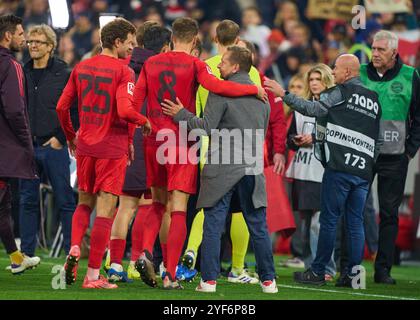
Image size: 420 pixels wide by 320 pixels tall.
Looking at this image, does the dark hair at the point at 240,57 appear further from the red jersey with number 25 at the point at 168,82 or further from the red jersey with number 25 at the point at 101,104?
the red jersey with number 25 at the point at 101,104

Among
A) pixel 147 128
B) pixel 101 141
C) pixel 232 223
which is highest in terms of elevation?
pixel 147 128

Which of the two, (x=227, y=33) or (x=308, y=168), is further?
(x=308, y=168)

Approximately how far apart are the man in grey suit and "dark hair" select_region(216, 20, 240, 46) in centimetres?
142

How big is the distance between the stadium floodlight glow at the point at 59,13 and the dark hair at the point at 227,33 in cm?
344

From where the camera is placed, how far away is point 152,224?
1051 centimetres

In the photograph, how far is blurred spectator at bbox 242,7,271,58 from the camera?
2281cm

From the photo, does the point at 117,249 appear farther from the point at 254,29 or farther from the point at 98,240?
Answer: the point at 254,29

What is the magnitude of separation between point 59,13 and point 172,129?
4755 millimetres

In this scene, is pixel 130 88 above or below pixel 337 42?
below

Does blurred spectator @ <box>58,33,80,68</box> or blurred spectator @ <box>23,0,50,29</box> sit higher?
blurred spectator @ <box>23,0,50,29</box>

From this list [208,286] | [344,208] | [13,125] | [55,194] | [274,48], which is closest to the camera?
[208,286]

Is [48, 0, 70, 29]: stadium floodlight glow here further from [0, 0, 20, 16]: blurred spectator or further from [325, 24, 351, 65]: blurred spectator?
[0, 0, 20, 16]: blurred spectator

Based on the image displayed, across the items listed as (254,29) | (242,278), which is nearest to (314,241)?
(242,278)

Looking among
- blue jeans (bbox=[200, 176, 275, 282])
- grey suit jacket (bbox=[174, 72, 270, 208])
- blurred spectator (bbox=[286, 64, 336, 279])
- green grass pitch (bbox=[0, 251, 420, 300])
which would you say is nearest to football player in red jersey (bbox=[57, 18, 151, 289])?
green grass pitch (bbox=[0, 251, 420, 300])
